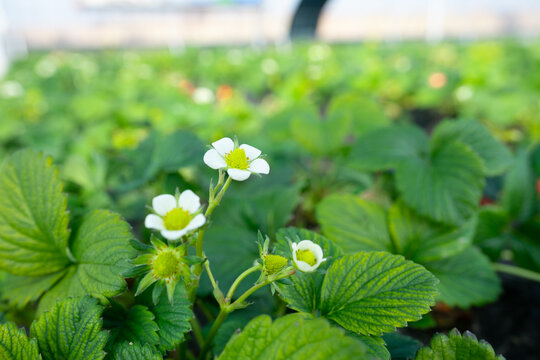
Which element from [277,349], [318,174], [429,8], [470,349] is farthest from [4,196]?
[429,8]

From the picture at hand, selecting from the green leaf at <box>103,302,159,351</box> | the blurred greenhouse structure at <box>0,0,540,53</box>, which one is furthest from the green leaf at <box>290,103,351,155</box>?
the blurred greenhouse structure at <box>0,0,540,53</box>

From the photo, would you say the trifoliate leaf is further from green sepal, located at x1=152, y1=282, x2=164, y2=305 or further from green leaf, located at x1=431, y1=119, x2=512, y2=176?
green leaf, located at x1=431, y1=119, x2=512, y2=176

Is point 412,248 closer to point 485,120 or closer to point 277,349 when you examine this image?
point 277,349

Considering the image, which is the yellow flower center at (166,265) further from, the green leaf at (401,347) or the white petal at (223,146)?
the green leaf at (401,347)

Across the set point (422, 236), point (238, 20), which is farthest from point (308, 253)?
point (238, 20)

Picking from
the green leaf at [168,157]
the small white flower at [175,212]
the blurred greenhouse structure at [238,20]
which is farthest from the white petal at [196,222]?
the blurred greenhouse structure at [238,20]

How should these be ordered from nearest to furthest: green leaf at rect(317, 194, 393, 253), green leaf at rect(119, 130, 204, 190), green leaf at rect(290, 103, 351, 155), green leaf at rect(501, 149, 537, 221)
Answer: green leaf at rect(317, 194, 393, 253) → green leaf at rect(119, 130, 204, 190) → green leaf at rect(501, 149, 537, 221) → green leaf at rect(290, 103, 351, 155)
